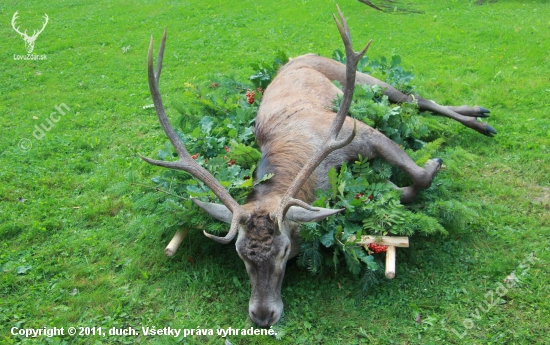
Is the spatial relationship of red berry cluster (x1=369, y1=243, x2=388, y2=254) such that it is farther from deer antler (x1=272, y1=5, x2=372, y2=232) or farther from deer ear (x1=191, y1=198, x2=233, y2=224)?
deer ear (x1=191, y1=198, x2=233, y2=224)

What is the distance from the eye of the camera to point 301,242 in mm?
4805

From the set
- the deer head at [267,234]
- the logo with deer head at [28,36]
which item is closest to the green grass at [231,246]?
the deer head at [267,234]

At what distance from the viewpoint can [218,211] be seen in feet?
15.4

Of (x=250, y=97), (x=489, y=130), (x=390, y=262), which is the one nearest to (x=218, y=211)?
(x=390, y=262)

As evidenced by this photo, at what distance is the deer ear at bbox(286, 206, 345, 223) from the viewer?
4.35m

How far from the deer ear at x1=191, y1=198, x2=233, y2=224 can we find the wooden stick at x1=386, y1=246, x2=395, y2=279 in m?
1.52

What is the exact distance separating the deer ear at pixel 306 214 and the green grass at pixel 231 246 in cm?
78

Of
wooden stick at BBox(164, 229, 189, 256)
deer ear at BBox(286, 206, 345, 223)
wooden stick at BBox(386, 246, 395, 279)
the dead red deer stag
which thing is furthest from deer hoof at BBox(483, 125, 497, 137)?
wooden stick at BBox(164, 229, 189, 256)

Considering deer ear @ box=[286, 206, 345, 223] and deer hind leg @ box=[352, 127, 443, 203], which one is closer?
deer ear @ box=[286, 206, 345, 223]

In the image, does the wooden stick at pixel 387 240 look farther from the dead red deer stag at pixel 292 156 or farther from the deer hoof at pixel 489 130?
the deer hoof at pixel 489 130

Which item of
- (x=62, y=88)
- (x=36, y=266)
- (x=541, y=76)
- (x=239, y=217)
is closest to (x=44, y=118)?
(x=62, y=88)

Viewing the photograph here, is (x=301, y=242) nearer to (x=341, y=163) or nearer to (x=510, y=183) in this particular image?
(x=341, y=163)

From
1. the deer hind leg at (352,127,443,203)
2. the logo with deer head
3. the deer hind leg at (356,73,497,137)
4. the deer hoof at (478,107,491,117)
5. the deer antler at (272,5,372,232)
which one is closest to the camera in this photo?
the deer antler at (272,5,372,232)

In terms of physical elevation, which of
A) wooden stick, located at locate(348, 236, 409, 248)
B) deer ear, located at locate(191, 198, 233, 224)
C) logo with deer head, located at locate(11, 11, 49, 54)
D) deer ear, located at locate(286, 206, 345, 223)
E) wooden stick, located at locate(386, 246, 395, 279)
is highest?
deer ear, located at locate(286, 206, 345, 223)
